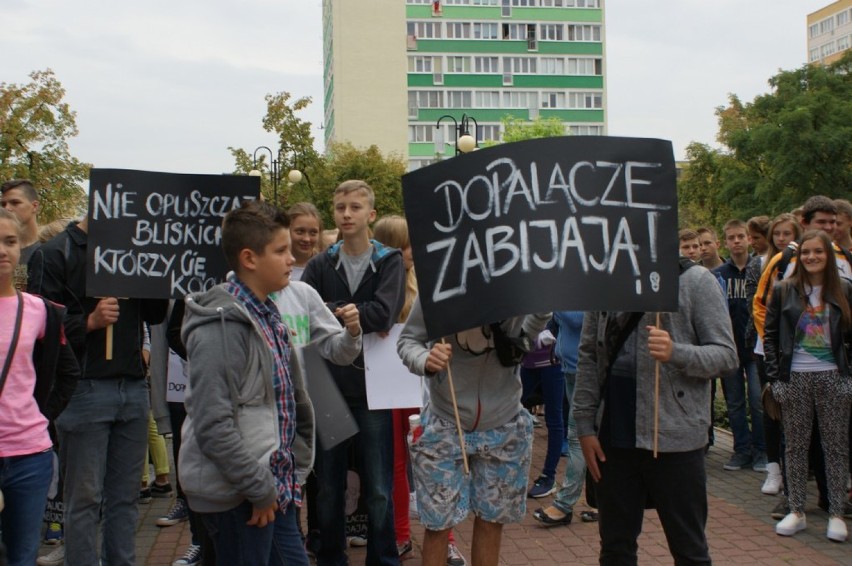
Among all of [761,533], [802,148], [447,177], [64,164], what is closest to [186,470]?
[447,177]

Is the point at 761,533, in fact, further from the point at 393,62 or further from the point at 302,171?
the point at 393,62

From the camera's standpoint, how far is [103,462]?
477 centimetres

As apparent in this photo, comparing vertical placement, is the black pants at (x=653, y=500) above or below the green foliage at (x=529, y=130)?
below

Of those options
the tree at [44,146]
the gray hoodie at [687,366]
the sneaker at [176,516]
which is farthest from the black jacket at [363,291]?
the tree at [44,146]

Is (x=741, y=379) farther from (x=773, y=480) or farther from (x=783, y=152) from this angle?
(x=783, y=152)

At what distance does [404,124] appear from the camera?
3595 inches

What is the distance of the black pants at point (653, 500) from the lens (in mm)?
3965

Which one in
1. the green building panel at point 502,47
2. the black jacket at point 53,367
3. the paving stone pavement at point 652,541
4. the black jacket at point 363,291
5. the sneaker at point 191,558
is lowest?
the paving stone pavement at point 652,541

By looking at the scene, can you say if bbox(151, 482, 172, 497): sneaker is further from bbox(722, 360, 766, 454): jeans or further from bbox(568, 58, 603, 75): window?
bbox(568, 58, 603, 75): window

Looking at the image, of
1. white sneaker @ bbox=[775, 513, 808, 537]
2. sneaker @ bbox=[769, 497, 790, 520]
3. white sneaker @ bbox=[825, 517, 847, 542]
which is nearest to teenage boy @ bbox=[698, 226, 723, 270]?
sneaker @ bbox=[769, 497, 790, 520]

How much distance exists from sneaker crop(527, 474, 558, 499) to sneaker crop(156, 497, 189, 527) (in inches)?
104

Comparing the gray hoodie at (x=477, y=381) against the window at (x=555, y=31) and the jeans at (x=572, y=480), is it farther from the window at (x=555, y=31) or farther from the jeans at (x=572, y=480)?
the window at (x=555, y=31)

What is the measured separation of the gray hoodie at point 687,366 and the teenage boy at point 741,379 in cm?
445

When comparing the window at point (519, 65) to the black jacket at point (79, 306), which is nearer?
the black jacket at point (79, 306)
